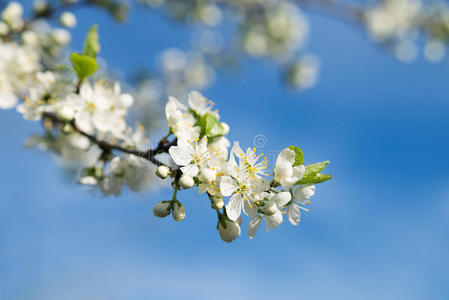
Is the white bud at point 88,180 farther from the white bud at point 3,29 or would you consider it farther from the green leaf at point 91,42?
the white bud at point 3,29

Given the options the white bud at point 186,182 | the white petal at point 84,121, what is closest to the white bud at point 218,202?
the white bud at point 186,182

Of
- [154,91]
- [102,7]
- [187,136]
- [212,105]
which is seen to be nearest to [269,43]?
[154,91]

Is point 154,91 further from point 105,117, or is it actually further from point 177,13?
point 105,117

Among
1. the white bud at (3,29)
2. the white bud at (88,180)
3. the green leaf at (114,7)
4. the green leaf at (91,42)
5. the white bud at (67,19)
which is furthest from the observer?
the green leaf at (114,7)

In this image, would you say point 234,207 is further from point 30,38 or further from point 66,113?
point 30,38

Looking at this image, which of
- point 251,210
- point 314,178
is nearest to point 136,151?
point 251,210

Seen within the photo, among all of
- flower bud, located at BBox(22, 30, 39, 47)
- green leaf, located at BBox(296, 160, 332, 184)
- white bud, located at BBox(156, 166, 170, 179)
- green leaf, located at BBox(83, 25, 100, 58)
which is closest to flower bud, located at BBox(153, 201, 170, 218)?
white bud, located at BBox(156, 166, 170, 179)

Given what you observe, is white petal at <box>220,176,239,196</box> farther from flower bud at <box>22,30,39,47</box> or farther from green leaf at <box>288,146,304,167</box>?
flower bud at <box>22,30,39,47</box>
